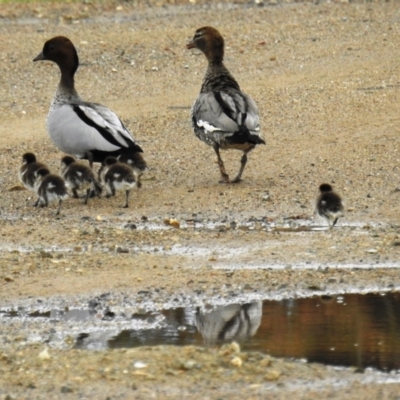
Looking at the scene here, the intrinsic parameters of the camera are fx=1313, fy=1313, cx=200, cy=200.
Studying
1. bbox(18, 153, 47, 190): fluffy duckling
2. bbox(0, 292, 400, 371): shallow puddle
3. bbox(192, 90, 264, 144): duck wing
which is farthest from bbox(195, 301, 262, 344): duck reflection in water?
bbox(18, 153, 47, 190): fluffy duckling

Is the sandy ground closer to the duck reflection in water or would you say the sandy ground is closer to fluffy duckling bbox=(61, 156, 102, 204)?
fluffy duckling bbox=(61, 156, 102, 204)

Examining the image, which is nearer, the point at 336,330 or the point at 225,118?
the point at 336,330

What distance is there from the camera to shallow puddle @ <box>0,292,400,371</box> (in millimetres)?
7715

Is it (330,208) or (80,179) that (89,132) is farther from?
(330,208)

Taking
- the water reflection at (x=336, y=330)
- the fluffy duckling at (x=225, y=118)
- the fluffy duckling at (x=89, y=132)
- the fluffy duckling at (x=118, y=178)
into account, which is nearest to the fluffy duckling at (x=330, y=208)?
the fluffy duckling at (x=225, y=118)

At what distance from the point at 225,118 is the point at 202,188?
0.73 m

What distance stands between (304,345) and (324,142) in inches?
283

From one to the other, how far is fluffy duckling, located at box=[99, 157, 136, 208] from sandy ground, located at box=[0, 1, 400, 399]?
22 centimetres

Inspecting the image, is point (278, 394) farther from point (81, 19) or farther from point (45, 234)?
point (81, 19)

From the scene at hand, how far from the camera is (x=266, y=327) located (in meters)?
8.23

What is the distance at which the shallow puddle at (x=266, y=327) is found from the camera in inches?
304

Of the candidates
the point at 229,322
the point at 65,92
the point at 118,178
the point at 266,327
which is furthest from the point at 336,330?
the point at 65,92

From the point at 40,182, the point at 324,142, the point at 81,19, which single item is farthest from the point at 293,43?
the point at 40,182

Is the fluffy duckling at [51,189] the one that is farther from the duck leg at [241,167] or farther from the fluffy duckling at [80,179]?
the duck leg at [241,167]
